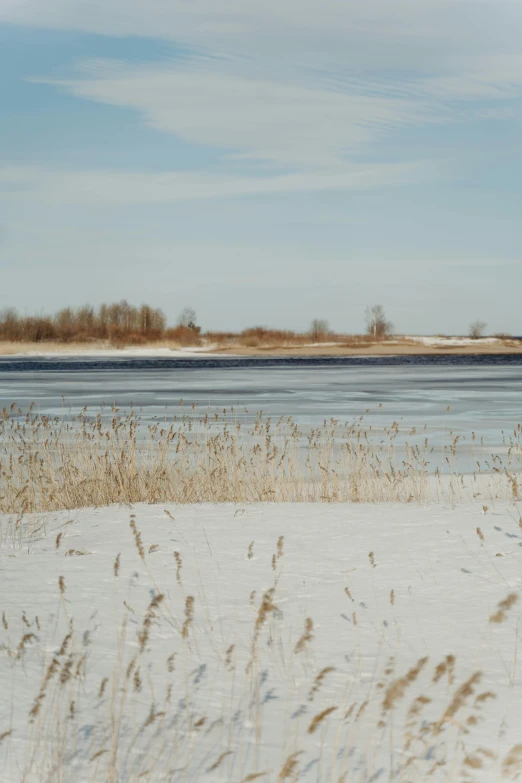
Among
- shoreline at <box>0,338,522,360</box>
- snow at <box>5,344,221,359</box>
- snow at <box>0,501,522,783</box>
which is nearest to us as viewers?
snow at <box>0,501,522,783</box>

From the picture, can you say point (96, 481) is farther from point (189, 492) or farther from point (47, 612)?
point (47, 612)

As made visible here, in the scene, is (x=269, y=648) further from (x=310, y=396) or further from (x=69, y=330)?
(x=69, y=330)

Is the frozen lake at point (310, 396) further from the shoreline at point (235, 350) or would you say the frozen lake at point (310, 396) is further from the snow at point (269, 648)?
the shoreline at point (235, 350)

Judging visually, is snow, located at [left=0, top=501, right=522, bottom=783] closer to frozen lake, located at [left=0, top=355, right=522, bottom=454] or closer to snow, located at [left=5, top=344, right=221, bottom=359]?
frozen lake, located at [left=0, top=355, right=522, bottom=454]

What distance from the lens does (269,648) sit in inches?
→ 181

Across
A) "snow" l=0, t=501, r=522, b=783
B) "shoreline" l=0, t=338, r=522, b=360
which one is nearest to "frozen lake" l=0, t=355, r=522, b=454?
"snow" l=0, t=501, r=522, b=783

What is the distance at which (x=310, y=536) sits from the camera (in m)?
7.20

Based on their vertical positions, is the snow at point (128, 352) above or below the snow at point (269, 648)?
above

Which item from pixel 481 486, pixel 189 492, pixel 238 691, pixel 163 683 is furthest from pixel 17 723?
pixel 481 486

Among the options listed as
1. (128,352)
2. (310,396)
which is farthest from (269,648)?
(128,352)

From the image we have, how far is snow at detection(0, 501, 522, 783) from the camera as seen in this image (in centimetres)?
328

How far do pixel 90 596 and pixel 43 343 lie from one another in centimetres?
7819

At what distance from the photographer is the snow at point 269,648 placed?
3275 mm

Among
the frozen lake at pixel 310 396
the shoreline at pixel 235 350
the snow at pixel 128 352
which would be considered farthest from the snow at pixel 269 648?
the shoreline at pixel 235 350
